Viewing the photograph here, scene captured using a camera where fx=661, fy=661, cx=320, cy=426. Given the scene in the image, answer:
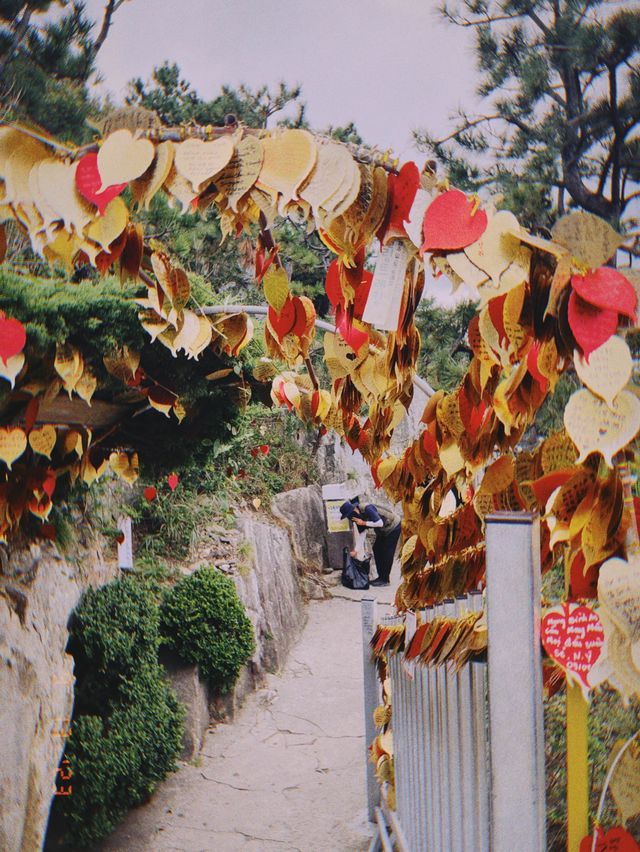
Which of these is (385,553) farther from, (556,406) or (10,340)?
(10,340)

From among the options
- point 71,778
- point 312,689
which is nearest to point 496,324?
point 71,778

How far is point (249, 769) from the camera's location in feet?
16.6

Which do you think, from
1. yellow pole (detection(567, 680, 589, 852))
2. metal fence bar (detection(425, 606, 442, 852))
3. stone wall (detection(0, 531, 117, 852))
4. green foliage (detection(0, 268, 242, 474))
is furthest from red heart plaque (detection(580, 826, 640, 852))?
stone wall (detection(0, 531, 117, 852))

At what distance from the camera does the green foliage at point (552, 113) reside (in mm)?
4414

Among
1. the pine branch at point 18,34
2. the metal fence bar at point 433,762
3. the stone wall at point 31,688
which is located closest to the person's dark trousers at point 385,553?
the stone wall at point 31,688

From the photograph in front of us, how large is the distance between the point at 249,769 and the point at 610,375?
508cm

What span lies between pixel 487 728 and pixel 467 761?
0.22 metres

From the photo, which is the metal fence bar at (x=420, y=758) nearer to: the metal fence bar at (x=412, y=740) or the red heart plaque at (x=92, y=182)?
the metal fence bar at (x=412, y=740)

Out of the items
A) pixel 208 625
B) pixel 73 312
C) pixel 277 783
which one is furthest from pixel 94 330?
pixel 277 783

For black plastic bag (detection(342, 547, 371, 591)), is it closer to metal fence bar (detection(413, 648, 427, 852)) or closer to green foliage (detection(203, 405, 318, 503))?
green foliage (detection(203, 405, 318, 503))

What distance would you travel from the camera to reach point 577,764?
33.7 inches

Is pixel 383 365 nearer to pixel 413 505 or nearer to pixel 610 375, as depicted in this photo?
pixel 413 505

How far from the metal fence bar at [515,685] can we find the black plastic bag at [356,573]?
28.8ft

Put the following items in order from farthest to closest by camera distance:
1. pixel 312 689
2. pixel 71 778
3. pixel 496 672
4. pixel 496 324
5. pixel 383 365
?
pixel 312 689
pixel 71 778
pixel 383 365
pixel 496 324
pixel 496 672
